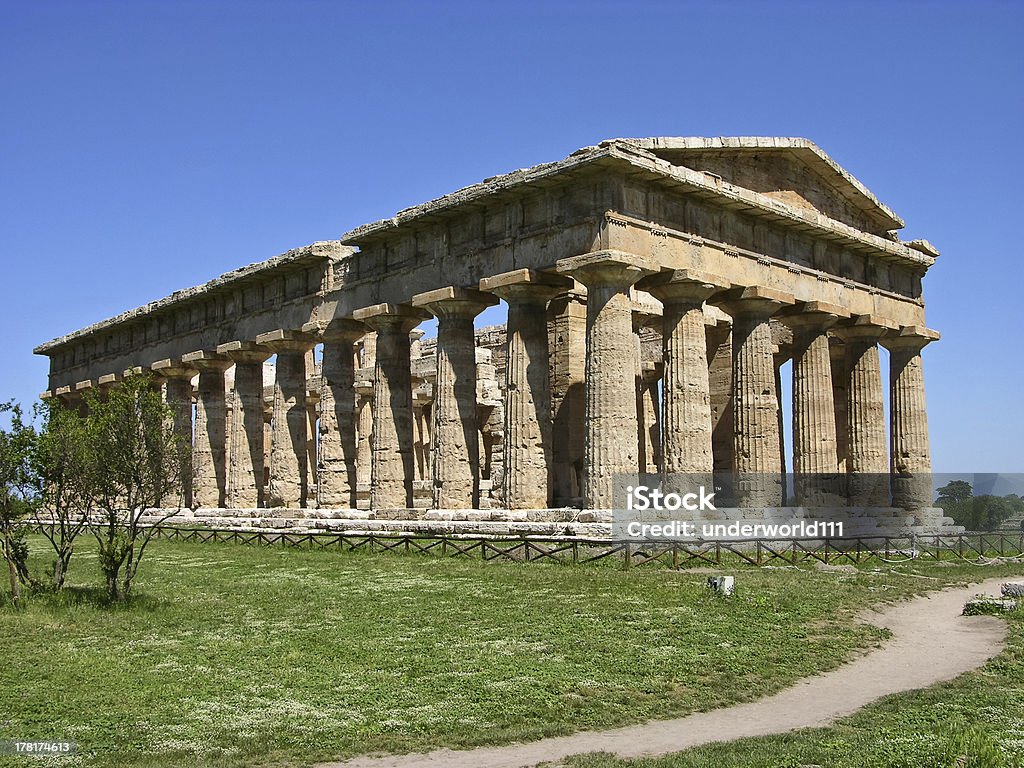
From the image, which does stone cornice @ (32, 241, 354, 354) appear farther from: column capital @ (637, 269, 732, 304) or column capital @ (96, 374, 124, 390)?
column capital @ (637, 269, 732, 304)

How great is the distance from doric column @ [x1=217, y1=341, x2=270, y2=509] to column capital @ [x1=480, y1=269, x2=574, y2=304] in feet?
50.4

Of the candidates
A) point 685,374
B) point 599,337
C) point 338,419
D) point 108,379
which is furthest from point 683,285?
point 108,379

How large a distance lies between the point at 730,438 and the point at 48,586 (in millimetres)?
21990

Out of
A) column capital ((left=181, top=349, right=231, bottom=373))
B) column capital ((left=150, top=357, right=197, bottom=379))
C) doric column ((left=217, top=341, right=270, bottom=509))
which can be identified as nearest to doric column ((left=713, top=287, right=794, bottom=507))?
doric column ((left=217, top=341, right=270, bottom=509))

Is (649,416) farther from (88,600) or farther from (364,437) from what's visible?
(88,600)

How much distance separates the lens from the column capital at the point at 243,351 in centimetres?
4012

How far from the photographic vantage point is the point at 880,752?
30.4ft

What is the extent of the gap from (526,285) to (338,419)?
10684mm

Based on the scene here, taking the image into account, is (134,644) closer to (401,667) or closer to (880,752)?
(401,667)

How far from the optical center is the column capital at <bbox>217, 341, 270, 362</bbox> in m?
40.1

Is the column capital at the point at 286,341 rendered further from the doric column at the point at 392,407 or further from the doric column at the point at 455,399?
the doric column at the point at 455,399

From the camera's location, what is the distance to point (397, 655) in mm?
13570

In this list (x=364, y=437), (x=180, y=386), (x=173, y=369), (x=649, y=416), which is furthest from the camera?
(x=364, y=437)

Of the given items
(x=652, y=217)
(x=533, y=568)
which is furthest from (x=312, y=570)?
(x=652, y=217)
